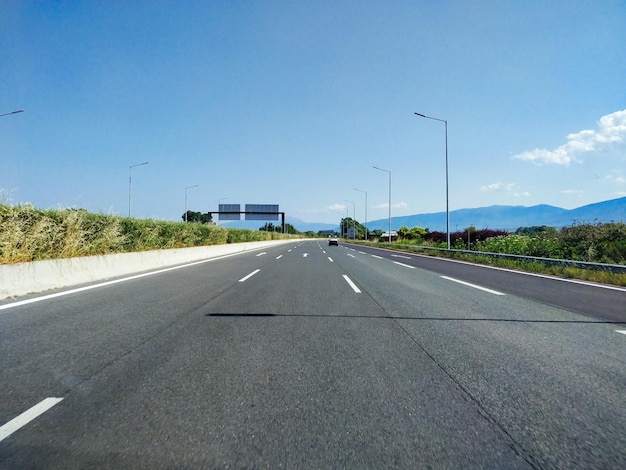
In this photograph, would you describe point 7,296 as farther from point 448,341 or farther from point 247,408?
point 448,341

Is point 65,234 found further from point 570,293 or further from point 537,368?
point 570,293

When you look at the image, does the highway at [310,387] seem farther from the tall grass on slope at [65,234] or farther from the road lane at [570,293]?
the tall grass on slope at [65,234]

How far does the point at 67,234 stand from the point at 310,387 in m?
10.2

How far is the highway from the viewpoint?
2.41m

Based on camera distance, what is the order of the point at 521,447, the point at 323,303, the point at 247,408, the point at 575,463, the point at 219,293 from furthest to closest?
the point at 219,293
the point at 323,303
the point at 247,408
the point at 521,447
the point at 575,463

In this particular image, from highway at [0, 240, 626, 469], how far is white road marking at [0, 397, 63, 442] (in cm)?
1

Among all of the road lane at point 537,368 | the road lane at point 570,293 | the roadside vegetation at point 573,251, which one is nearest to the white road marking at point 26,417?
the road lane at point 537,368

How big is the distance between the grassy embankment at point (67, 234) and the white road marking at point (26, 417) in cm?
715

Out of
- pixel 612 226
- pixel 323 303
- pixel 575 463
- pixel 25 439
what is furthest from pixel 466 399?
pixel 612 226

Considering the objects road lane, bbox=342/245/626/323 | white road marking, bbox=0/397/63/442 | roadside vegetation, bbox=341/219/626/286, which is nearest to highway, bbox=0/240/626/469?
white road marking, bbox=0/397/63/442

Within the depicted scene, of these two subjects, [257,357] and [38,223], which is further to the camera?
[38,223]

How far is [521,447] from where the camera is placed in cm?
246

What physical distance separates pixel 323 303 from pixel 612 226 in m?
15.0

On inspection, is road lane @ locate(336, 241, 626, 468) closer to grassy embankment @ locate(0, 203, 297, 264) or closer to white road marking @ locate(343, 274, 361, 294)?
white road marking @ locate(343, 274, 361, 294)
